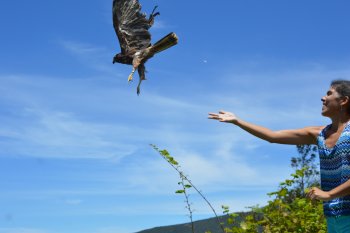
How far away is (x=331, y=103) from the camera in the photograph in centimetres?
439

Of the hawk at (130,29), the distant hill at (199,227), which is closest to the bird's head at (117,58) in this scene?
the hawk at (130,29)

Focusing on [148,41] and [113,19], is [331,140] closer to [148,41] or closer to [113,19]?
[148,41]

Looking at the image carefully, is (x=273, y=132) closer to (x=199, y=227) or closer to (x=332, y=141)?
(x=332, y=141)

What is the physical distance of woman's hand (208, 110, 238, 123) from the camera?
15.2ft

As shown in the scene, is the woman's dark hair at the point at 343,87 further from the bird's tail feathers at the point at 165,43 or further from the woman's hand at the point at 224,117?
the bird's tail feathers at the point at 165,43

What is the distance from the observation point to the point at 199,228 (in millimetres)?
20750

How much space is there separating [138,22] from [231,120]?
16.5ft

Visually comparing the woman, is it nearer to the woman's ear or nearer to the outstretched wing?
the woman's ear

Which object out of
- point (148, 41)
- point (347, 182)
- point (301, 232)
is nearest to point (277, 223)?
point (301, 232)

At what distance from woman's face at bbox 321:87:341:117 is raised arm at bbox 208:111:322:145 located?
245 millimetres

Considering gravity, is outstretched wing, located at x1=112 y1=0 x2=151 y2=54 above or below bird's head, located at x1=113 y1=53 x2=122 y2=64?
above

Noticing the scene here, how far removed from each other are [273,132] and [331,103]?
1.79ft

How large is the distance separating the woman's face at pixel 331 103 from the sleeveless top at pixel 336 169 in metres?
0.14

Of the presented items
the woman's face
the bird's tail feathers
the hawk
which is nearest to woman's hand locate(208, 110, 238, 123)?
the woman's face
